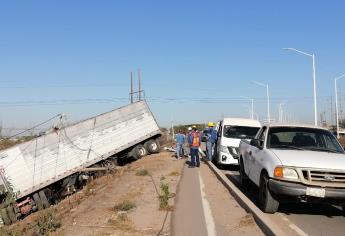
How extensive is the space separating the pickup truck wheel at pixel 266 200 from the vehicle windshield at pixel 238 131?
36.3 ft

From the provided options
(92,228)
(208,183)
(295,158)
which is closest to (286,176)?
(295,158)

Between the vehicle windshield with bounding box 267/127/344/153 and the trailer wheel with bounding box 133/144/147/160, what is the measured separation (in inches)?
763

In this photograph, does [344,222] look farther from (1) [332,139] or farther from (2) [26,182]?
(2) [26,182]

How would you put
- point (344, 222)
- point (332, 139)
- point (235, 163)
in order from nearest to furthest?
point (344, 222)
point (332, 139)
point (235, 163)

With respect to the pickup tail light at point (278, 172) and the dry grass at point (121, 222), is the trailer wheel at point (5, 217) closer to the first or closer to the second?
the dry grass at point (121, 222)

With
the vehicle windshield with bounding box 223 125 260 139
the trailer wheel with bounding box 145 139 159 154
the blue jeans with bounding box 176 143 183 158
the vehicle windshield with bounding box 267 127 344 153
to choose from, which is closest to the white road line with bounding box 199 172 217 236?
the vehicle windshield with bounding box 267 127 344 153

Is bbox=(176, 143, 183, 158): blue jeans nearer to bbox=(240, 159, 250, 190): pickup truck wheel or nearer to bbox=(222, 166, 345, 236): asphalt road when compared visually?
bbox=(240, 159, 250, 190): pickup truck wheel

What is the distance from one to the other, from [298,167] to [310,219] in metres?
1.21

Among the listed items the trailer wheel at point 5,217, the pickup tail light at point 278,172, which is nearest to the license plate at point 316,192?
the pickup tail light at point 278,172

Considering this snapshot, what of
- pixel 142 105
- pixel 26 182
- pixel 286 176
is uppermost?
pixel 142 105

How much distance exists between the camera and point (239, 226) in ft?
29.9

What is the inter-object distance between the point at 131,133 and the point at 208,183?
549 inches

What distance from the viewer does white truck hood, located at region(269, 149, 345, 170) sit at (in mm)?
9359

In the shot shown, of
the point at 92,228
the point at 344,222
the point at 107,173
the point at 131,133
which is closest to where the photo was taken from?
the point at 92,228
